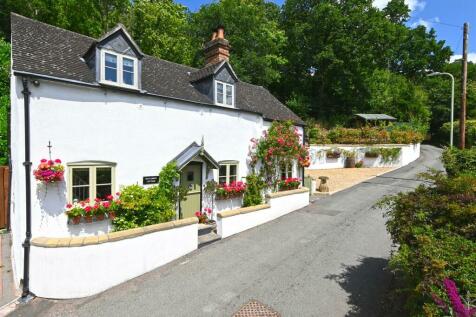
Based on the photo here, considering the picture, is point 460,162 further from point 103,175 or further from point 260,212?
point 103,175

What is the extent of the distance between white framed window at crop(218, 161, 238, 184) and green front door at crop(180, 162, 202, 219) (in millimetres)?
1102

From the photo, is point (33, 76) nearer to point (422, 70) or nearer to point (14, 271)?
point (14, 271)

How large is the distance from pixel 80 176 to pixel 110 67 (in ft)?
11.4

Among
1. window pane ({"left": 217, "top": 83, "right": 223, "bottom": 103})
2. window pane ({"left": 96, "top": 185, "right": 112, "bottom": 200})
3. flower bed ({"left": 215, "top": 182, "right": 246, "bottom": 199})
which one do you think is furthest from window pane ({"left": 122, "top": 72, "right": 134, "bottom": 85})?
flower bed ({"left": 215, "top": 182, "right": 246, "bottom": 199})

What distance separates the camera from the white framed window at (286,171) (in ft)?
45.0

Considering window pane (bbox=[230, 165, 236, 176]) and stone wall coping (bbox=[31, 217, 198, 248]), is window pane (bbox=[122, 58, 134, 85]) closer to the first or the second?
stone wall coping (bbox=[31, 217, 198, 248])

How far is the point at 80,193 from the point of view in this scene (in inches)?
292

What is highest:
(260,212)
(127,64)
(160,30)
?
(160,30)

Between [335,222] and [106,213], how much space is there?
28.0ft

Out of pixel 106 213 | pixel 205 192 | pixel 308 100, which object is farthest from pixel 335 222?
pixel 308 100

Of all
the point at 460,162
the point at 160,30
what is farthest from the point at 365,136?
the point at 160,30

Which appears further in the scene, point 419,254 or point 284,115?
point 284,115

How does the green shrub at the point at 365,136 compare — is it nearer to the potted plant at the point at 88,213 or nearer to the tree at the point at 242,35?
the tree at the point at 242,35

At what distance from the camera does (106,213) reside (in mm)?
7672
